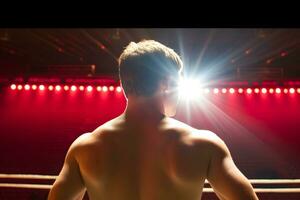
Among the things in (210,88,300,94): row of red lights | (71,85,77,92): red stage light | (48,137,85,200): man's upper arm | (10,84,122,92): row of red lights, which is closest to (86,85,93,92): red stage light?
(10,84,122,92): row of red lights

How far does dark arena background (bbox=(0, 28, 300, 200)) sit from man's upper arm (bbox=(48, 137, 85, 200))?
3.77 meters

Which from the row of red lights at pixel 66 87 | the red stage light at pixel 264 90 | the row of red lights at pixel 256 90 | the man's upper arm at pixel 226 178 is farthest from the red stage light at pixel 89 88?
the man's upper arm at pixel 226 178

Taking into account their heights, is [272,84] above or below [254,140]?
above

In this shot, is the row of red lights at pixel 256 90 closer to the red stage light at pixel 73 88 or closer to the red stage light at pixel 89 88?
the red stage light at pixel 89 88

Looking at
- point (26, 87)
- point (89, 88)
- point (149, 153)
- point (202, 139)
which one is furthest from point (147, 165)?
point (26, 87)

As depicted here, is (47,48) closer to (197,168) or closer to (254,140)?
(254,140)

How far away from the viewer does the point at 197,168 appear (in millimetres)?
652

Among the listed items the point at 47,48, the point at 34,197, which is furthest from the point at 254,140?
the point at 47,48

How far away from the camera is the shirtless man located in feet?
2.15

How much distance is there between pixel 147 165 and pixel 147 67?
224 mm

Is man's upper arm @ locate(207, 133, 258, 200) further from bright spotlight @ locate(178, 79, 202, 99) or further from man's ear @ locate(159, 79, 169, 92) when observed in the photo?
bright spotlight @ locate(178, 79, 202, 99)

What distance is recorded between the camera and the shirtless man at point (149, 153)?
66 cm

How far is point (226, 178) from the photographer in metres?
0.64
